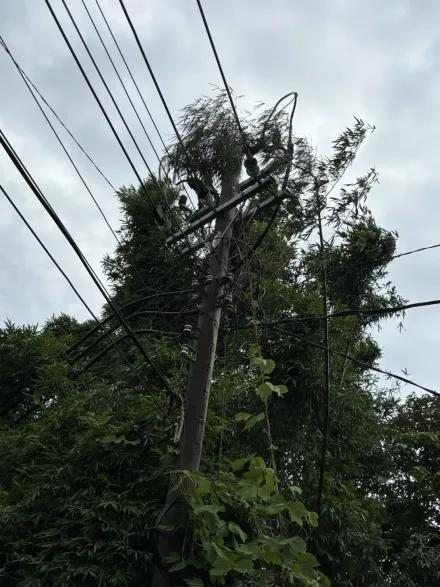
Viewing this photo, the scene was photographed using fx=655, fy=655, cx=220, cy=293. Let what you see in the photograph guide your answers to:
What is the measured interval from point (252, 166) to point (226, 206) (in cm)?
41

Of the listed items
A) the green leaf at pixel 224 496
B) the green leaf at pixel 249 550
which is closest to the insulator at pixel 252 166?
the green leaf at pixel 224 496

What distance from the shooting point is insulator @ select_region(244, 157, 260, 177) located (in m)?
5.46

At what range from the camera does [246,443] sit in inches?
259

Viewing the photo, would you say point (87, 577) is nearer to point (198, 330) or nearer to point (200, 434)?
point (200, 434)

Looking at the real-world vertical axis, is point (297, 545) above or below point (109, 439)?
below

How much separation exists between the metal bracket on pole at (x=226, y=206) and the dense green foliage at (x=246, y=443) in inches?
10.4

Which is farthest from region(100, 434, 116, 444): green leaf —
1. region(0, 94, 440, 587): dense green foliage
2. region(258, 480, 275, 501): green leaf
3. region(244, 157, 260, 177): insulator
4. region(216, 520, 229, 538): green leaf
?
region(244, 157, 260, 177): insulator

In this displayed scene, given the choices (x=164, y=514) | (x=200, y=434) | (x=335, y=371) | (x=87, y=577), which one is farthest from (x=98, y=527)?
Answer: (x=335, y=371)

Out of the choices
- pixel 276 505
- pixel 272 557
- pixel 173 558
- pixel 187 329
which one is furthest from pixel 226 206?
pixel 272 557

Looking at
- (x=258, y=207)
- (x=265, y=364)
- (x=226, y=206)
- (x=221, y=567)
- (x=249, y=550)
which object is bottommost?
(x=221, y=567)

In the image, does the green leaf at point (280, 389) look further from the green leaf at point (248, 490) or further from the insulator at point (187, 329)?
the insulator at point (187, 329)

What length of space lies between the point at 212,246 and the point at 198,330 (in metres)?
0.78

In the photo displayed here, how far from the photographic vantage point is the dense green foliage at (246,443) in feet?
14.0

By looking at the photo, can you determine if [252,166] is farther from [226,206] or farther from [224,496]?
[224,496]
